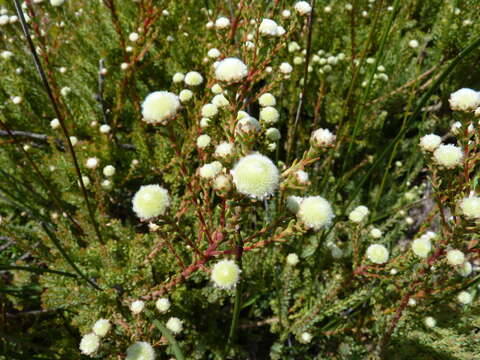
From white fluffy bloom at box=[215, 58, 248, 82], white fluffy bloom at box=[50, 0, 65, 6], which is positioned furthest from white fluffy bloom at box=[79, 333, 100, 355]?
white fluffy bloom at box=[50, 0, 65, 6]

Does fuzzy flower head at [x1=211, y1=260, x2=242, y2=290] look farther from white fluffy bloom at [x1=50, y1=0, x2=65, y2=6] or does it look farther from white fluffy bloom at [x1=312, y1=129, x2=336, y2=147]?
white fluffy bloom at [x1=50, y1=0, x2=65, y2=6]

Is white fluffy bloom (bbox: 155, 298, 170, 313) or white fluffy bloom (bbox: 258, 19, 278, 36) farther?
white fluffy bloom (bbox: 155, 298, 170, 313)

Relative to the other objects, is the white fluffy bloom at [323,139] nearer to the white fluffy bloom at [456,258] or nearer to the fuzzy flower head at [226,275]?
the fuzzy flower head at [226,275]

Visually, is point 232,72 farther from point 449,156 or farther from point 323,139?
point 449,156

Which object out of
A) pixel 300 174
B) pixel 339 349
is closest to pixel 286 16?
pixel 300 174

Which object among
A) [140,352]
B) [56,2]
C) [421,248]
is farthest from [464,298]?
[56,2]

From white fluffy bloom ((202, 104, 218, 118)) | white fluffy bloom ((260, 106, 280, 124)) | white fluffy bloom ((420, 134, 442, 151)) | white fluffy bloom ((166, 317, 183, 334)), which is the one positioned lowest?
white fluffy bloom ((166, 317, 183, 334))

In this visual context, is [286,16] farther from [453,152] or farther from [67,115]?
[67,115]
